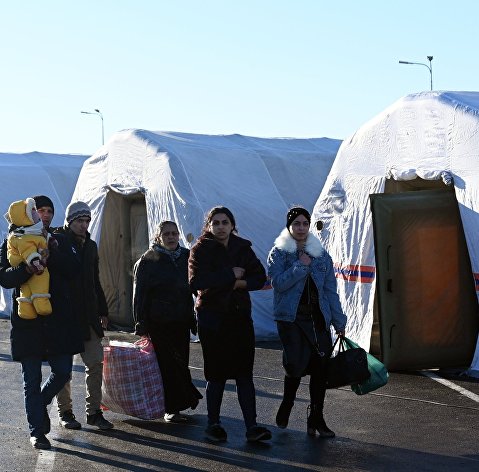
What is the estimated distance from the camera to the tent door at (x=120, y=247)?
17.8 meters

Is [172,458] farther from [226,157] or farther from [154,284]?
[226,157]

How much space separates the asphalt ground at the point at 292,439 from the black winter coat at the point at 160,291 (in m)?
0.86

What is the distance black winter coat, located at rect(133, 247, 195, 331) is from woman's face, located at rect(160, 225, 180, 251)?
0.09m

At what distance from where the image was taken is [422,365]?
11945mm

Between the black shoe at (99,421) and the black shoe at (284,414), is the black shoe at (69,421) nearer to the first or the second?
the black shoe at (99,421)

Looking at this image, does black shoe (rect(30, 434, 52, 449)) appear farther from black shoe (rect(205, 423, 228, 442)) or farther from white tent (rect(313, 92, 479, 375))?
white tent (rect(313, 92, 479, 375))

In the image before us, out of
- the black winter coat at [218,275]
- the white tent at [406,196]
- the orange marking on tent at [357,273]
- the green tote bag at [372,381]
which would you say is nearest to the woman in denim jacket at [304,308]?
the black winter coat at [218,275]

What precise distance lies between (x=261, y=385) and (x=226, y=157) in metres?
7.61

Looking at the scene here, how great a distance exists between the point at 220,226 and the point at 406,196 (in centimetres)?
422

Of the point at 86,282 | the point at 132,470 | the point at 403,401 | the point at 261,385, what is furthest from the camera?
the point at 261,385

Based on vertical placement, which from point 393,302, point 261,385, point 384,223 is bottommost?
point 261,385

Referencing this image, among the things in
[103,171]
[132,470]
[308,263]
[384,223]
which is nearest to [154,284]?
[308,263]

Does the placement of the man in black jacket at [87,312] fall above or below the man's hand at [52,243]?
below

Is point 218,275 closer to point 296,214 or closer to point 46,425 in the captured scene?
point 296,214
